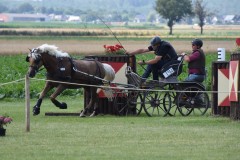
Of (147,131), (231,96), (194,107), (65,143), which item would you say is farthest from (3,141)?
(194,107)

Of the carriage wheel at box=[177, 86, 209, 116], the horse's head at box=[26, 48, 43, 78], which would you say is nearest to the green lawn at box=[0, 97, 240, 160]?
the carriage wheel at box=[177, 86, 209, 116]

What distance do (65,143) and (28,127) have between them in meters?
2.09

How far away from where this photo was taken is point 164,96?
2345cm

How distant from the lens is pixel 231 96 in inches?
827

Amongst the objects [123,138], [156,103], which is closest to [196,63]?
[156,103]

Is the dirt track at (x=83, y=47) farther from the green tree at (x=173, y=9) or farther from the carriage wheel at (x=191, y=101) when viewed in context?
the green tree at (x=173, y=9)

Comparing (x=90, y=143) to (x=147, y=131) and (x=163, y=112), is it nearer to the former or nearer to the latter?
(x=147, y=131)

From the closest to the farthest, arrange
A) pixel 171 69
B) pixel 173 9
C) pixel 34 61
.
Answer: pixel 34 61 → pixel 171 69 → pixel 173 9

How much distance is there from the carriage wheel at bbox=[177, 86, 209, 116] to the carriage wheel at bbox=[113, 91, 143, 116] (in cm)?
94

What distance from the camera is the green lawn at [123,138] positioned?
48.9 ft

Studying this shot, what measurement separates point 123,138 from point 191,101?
6461mm

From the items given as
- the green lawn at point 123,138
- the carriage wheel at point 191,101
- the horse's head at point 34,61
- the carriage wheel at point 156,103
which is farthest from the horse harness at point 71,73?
the carriage wheel at point 191,101

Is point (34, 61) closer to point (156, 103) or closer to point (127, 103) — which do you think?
point (127, 103)

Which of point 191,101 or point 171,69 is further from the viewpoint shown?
point 171,69
